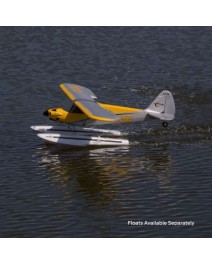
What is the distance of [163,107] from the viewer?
43656 millimetres

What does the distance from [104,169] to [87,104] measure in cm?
433

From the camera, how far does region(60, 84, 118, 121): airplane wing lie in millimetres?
39594

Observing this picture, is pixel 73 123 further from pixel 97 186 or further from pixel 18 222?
pixel 18 222

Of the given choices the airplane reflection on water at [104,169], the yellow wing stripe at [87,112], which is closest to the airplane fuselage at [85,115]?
the yellow wing stripe at [87,112]

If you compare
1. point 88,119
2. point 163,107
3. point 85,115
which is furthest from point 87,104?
point 163,107

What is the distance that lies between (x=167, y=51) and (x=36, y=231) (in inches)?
1342

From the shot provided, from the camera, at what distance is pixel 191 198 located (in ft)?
117

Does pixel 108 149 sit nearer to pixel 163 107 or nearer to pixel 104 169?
pixel 104 169

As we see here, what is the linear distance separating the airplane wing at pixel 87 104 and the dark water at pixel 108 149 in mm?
2599

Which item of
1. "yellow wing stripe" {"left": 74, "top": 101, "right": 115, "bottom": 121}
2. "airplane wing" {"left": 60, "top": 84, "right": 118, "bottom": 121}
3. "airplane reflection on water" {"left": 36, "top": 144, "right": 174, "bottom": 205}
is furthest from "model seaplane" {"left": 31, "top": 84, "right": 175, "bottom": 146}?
"airplane reflection on water" {"left": 36, "top": 144, "right": 174, "bottom": 205}

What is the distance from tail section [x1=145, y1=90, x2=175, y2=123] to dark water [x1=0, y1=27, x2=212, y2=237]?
1.20m

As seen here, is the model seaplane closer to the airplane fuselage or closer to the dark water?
the airplane fuselage

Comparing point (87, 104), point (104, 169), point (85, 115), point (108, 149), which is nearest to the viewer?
point (104, 169)

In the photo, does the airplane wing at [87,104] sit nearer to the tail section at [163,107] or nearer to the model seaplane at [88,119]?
the model seaplane at [88,119]
